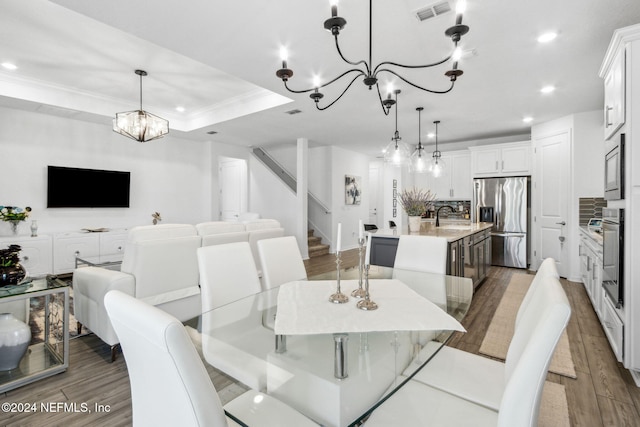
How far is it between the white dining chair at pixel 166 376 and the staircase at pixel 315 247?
5790 millimetres

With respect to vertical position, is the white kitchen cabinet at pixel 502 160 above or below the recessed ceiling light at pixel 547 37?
below

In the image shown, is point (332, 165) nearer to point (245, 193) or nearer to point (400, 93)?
Answer: point (245, 193)

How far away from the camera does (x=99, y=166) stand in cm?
558

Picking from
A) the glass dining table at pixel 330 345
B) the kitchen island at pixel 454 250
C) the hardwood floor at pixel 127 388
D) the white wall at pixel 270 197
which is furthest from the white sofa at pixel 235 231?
the white wall at pixel 270 197

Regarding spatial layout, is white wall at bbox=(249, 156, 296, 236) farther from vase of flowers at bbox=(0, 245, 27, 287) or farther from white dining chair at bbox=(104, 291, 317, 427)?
white dining chair at bbox=(104, 291, 317, 427)

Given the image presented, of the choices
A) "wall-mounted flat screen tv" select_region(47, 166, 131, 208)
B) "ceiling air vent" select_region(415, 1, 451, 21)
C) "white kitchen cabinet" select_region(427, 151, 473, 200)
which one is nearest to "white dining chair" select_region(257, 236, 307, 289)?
"ceiling air vent" select_region(415, 1, 451, 21)

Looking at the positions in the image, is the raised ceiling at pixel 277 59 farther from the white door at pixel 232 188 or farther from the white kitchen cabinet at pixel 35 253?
the white door at pixel 232 188

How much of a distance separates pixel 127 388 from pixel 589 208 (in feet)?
19.3

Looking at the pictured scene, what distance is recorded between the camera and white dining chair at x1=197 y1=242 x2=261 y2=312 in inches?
74.2

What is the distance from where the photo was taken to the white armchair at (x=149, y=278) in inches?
92.7

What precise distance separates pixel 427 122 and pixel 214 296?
15.4 ft

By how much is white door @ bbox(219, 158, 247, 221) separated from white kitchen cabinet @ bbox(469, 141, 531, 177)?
5621 millimetres

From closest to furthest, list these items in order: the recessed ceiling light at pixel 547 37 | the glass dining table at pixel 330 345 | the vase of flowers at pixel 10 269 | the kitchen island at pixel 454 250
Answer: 1. the glass dining table at pixel 330 345
2. the vase of flowers at pixel 10 269
3. the recessed ceiling light at pixel 547 37
4. the kitchen island at pixel 454 250

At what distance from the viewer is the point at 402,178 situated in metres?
7.27
